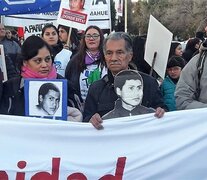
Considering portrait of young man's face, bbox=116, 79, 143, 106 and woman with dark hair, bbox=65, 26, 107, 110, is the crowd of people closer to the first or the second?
portrait of young man's face, bbox=116, 79, 143, 106

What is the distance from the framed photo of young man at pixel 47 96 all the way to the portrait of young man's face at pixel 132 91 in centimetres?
40

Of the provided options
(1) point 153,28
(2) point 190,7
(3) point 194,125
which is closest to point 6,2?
(1) point 153,28

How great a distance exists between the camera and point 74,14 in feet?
22.5

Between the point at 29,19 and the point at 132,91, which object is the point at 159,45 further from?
the point at 29,19

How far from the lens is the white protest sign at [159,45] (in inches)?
181

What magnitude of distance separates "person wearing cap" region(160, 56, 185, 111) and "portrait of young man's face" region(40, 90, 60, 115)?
1.32 meters

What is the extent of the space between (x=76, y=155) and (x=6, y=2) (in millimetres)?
3486

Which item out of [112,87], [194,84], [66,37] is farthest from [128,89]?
[66,37]

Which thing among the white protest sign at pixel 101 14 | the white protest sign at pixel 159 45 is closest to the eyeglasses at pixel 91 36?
the white protest sign at pixel 159 45

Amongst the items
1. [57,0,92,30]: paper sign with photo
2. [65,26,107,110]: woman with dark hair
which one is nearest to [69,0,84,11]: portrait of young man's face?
[57,0,92,30]: paper sign with photo

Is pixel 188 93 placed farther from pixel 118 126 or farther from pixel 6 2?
pixel 6 2

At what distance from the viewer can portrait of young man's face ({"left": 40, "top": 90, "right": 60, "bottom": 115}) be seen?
3195mm

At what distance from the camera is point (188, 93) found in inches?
136

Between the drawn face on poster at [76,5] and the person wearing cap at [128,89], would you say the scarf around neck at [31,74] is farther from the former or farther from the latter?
the drawn face on poster at [76,5]
